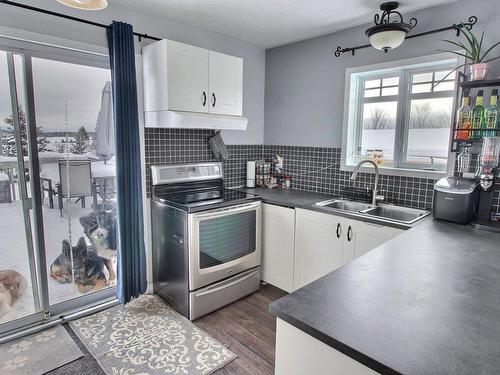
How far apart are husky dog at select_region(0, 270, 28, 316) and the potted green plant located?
3.50 metres

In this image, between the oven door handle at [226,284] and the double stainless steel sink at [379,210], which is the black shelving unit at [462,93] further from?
the oven door handle at [226,284]

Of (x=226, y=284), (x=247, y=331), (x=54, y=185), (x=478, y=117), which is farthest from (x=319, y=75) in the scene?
(x=54, y=185)

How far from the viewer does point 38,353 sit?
2.08 meters

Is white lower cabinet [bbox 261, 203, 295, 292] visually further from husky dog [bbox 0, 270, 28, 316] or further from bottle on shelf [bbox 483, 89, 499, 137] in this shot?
husky dog [bbox 0, 270, 28, 316]

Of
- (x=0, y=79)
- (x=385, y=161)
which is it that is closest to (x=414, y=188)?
(x=385, y=161)

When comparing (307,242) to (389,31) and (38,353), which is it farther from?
(38,353)

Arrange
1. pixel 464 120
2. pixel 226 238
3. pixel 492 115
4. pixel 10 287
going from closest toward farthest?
pixel 492 115 < pixel 464 120 < pixel 10 287 < pixel 226 238

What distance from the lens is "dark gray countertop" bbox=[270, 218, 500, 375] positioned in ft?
2.66

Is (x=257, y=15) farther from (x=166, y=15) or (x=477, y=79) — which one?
(x=477, y=79)

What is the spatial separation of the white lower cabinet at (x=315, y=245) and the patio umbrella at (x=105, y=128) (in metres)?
1.68

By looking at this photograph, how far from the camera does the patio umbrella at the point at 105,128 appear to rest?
2.57 meters

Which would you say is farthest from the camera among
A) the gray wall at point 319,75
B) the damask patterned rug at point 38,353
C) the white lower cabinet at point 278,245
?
the white lower cabinet at point 278,245

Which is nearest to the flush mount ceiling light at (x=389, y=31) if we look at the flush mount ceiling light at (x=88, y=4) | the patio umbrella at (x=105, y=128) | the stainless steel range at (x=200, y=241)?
the stainless steel range at (x=200, y=241)

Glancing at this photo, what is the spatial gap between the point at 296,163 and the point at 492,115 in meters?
1.77
